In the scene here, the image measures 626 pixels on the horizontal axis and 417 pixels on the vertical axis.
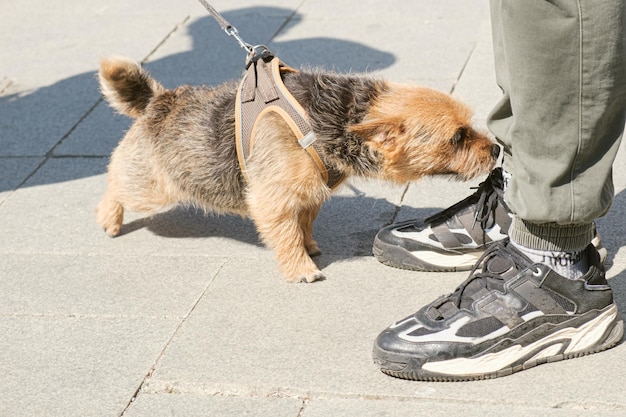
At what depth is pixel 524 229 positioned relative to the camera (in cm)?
312

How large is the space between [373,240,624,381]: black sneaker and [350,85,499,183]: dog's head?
2.29 feet

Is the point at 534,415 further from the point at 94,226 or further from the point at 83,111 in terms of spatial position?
the point at 83,111

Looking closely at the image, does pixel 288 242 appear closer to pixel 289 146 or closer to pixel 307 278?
pixel 307 278

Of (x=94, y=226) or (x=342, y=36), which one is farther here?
(x=342, y=36)

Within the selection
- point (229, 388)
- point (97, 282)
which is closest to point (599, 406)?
point (229, 388)

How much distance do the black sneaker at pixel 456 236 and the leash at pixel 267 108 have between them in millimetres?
407

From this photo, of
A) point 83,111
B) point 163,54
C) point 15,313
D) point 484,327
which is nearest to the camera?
point 484,327

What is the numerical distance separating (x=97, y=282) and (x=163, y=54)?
9.92ft

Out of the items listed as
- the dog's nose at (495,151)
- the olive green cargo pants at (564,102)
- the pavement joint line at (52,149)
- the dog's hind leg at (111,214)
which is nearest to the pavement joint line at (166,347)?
the dog's hind leg at (111,214)

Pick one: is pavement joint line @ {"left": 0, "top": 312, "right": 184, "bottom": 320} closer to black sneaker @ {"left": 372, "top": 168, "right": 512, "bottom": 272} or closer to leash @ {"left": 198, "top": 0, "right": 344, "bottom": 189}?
leash @ {"left": 198, "top": 0, "right": 344, "bottom": 189}

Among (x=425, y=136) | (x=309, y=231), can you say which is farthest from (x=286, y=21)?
(x=425, y=136)

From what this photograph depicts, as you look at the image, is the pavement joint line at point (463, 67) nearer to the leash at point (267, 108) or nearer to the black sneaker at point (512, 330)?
the leash at point (267, 108)

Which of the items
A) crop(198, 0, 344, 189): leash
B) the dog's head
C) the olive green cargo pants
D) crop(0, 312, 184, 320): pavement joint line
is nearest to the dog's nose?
the dog's head

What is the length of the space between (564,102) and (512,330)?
2.74 ft
